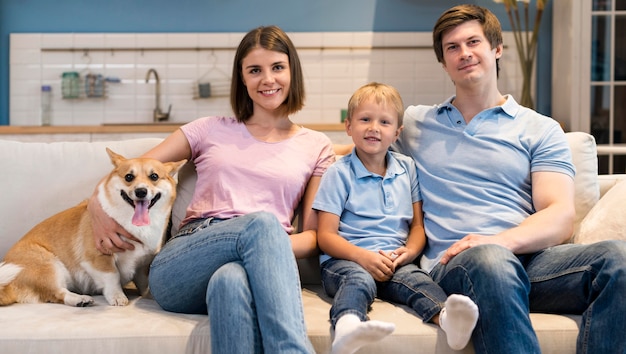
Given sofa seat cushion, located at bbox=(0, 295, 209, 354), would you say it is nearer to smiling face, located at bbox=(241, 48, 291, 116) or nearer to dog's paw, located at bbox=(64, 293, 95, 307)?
dog's paw, located at bbox=(64, 293, 95, 307)

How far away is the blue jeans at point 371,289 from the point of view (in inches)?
62.7

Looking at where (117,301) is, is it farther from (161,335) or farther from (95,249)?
(161,335)

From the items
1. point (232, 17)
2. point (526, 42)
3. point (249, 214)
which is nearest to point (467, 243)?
point (249, 214)

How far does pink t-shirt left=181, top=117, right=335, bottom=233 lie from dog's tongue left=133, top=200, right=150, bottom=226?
0.17 m

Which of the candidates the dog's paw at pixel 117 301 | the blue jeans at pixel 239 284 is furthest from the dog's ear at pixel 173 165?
the dog's paw at pixel 117 301

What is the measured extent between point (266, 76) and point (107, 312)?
85 cm

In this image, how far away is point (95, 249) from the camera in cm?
184

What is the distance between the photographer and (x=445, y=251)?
1793 mm

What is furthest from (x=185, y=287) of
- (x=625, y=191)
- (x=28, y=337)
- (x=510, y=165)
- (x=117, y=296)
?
(x=625, y=191)

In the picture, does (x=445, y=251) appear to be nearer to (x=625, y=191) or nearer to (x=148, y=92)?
(x=625, y=191)

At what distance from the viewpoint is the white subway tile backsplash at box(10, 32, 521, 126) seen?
477 cm

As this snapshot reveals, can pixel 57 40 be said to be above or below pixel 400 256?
above

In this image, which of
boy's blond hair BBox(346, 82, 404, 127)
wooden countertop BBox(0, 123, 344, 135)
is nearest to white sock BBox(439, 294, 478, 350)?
boy's blond hair BBox(346, 82, 404, 127)

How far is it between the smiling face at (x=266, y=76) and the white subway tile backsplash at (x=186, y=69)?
275cm
